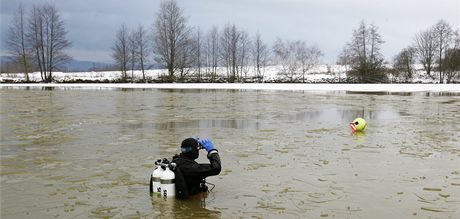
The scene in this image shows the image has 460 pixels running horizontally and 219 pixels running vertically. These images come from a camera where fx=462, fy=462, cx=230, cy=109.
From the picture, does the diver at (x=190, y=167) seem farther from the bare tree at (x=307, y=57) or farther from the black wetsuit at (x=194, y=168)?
the bare tree at (x=307, y=57)

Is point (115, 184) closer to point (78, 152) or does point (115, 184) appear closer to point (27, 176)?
point (27, 176)

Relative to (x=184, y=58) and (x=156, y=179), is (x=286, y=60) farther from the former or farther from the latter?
(x=156, y=179)

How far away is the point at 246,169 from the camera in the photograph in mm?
8891

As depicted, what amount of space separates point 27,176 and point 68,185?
3.68 feet

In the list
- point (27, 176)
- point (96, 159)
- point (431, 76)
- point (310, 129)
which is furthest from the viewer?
point (431, 76)

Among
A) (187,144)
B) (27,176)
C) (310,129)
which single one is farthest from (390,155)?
(27,176)

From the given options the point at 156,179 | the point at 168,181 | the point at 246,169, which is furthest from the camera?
the point at 246,169

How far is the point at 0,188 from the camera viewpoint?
7.43 m

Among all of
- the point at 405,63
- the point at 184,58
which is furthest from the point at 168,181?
the point at 405,63

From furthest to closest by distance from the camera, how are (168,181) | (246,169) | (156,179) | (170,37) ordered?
1. (170,37)
2. (246,169)
3. (156,179)
4. (168,181)

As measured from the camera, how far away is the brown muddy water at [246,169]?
6375 mm

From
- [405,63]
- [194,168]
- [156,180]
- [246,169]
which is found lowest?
[246,169]

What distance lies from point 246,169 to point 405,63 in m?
75.9

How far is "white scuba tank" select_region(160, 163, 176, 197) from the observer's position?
258 inches
